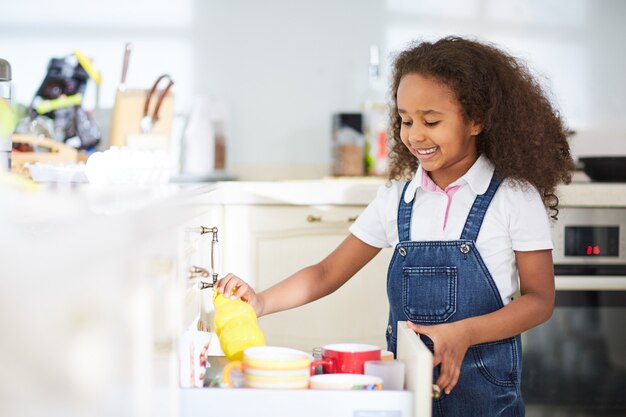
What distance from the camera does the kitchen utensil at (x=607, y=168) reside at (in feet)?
7.66

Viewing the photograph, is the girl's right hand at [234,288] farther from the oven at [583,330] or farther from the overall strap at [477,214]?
the oven at [583,330]

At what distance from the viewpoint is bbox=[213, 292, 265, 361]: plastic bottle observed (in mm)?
1177

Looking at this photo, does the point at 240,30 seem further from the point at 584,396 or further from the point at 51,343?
the point at 51,343

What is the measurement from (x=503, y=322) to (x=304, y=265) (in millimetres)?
946

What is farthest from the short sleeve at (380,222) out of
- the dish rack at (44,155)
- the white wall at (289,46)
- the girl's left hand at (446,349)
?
the white wall at (289,46)

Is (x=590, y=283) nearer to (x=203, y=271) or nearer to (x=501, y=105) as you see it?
(x=501, y=105)

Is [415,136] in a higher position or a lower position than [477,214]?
higher

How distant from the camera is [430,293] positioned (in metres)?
1.44

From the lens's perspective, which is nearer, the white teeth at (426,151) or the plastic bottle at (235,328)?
the plastic bottle at (235,328)

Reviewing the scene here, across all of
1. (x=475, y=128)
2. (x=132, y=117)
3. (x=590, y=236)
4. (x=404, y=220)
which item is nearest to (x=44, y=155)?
(x=132, y=117)

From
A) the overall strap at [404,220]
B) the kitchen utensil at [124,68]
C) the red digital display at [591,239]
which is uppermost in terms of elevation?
the kitchen utensil at [124,68]

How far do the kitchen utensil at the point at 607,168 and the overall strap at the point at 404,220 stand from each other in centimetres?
100

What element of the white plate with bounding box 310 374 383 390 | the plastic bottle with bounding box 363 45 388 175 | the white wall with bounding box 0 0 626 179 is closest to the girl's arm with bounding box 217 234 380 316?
the white plate with bounding box 310 374 383 390

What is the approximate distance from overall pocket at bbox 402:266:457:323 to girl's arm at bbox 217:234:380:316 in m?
0.16
